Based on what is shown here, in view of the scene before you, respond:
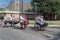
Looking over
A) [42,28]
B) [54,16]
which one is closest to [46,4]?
[54,16]

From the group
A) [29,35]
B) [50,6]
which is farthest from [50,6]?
[29,35]

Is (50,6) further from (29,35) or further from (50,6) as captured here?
(29,35)

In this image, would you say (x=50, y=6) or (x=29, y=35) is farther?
(x=50, y=6)

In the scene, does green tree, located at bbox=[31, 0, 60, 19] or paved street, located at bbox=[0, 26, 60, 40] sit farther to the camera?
green tree, located at bbox=[31, 0, 60, 19]

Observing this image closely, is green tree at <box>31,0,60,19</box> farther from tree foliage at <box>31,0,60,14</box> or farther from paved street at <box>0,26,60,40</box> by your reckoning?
paved street at <box>0,26,60,40</box>

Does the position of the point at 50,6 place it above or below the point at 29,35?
above

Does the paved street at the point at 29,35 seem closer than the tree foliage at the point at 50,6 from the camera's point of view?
Yes

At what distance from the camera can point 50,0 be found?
170 ft

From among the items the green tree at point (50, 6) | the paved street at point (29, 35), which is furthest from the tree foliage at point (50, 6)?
the paved street at point (29, 35)

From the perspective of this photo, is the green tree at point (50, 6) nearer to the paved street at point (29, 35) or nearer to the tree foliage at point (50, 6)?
the tree foliage at point (50, 6)

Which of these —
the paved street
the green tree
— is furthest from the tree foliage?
the paved street

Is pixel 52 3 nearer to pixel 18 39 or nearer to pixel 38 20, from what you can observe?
pixel 38 20

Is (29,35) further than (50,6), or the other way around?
(50,6)

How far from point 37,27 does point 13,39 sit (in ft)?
25.0
